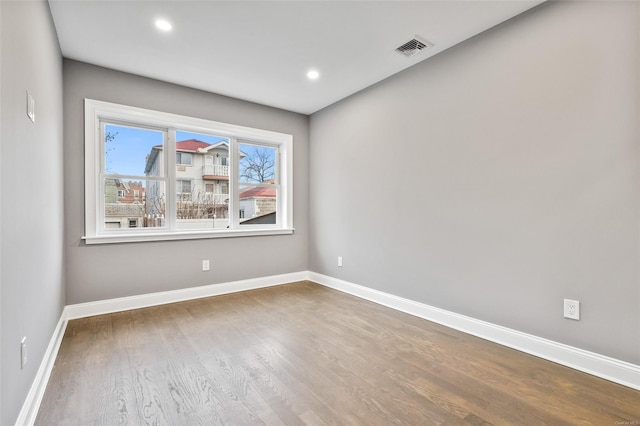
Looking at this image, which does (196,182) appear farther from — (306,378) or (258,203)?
(306,378)

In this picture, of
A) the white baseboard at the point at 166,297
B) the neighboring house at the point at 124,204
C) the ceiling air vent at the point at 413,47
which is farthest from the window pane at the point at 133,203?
the ceiling air vent at the point at 413,47

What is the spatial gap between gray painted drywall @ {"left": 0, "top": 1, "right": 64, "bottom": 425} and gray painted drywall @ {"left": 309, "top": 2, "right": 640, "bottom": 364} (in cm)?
290

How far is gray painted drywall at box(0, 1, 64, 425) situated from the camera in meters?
1.26

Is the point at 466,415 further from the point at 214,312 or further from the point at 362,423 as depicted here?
the point at 214,312

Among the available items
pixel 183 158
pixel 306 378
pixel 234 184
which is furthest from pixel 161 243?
pixel 306 378

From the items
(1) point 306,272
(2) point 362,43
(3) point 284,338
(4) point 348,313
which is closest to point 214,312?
(3) point 284,338

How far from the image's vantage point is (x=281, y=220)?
4578 mm

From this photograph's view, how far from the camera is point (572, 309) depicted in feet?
6.81

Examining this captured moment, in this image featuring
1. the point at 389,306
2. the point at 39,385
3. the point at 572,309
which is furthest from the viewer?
the point at 389,306

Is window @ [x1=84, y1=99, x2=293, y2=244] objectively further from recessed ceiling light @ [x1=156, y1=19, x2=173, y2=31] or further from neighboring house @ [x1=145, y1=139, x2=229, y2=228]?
recessed ceiling light @ [x1=156, y1=19, x2=173, y2=31]

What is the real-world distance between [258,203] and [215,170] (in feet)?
2.45

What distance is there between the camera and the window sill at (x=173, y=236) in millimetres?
3107

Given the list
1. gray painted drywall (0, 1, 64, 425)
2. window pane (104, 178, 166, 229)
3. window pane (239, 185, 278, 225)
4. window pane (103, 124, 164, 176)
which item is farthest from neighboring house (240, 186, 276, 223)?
gray painted drywall (0, 1, 64, 425)

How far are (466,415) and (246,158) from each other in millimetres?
3696
